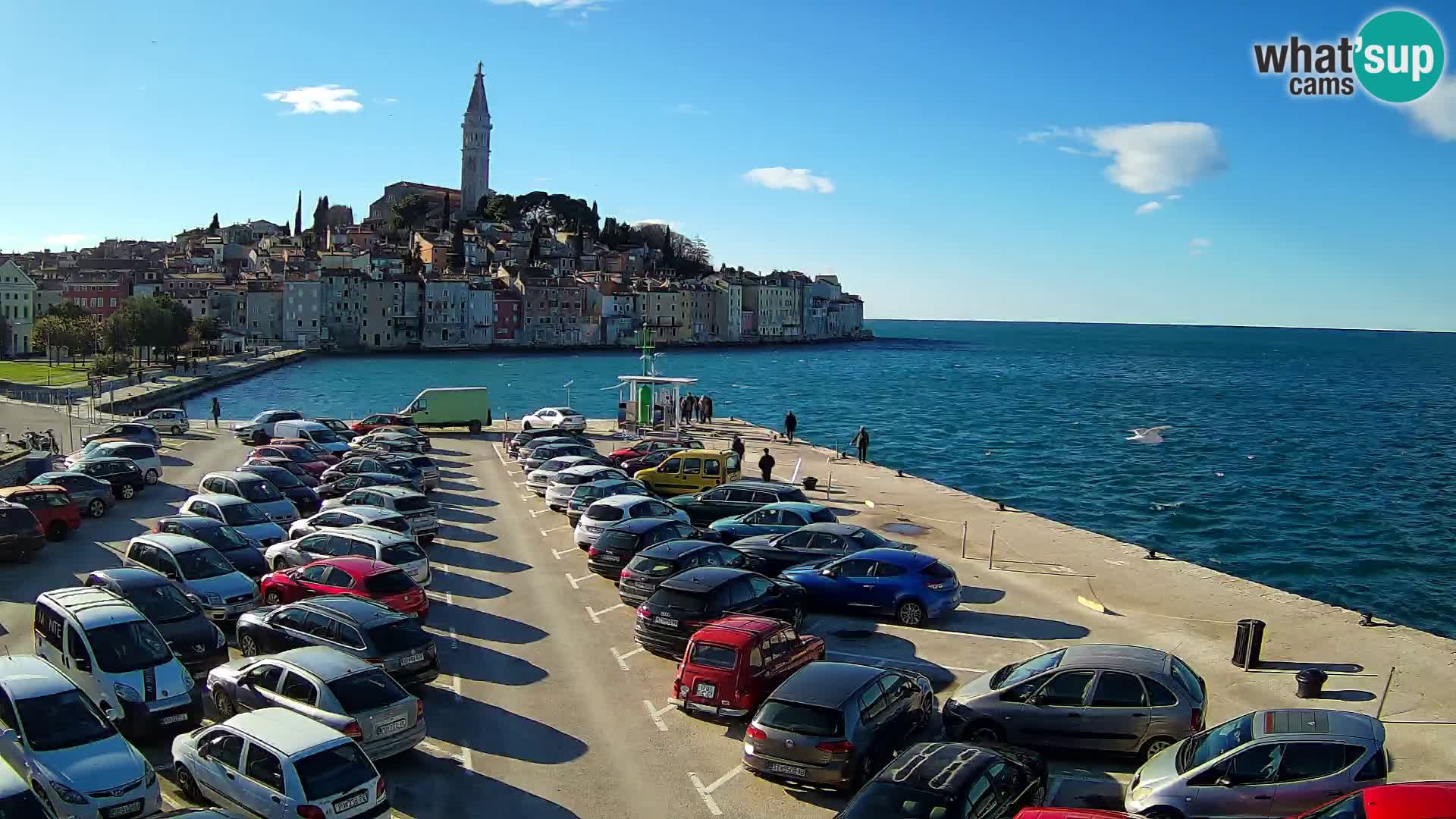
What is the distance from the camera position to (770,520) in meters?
21.7

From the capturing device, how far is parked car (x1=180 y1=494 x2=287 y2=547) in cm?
2003

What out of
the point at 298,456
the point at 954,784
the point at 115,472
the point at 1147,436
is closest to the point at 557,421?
the point at 298,456

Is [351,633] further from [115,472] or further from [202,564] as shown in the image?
[115,472]

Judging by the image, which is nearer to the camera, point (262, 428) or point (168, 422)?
point (262, 428)

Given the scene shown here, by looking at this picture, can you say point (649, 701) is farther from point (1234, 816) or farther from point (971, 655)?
point (1234, 816)

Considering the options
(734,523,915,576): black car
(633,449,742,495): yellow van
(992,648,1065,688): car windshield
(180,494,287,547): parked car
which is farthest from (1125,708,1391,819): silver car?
(633,449,742,495): yellow van

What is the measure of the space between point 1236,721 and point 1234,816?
122 centimetres

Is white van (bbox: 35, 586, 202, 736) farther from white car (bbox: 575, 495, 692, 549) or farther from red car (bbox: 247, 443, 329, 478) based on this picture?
red car (bbox: 247, 443, 329, 478)

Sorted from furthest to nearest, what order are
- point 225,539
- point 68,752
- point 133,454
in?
1. point 133,454
2. point 225,539
3. point 68,752

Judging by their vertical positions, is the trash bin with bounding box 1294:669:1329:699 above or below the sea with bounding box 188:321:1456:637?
above

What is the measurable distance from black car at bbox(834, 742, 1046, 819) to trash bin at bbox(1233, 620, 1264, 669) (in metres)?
6.48

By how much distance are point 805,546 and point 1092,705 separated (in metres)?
8.58

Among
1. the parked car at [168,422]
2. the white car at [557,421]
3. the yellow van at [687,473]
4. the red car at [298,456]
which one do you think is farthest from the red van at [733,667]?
the parked car at [168,422]

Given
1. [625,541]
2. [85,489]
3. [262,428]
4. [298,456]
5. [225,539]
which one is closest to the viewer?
[225,539]
